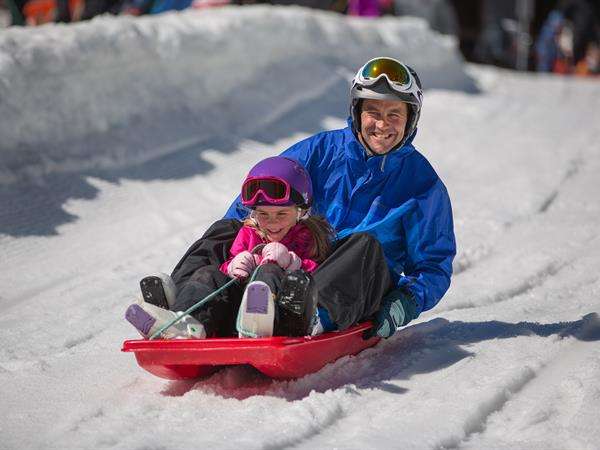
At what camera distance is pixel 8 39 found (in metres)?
6.48

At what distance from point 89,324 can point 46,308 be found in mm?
327

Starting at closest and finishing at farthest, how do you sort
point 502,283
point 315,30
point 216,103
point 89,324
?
point 89,324
point 502,283
point 216,103
point 315,30

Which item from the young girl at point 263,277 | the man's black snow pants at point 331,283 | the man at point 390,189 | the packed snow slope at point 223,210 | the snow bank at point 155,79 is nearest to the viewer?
the packed snow slope at point 223,210

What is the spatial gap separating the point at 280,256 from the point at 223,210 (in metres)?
2.88

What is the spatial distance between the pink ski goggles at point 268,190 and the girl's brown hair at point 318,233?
13 centimetres

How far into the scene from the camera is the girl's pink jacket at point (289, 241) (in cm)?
367

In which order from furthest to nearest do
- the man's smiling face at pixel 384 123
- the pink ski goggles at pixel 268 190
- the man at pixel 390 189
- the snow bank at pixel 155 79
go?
the snow bank at pixel 155 79 → the man's smiling face at pixel 384 123 → the man at pixel 390 189 → the pink ski goggles at pixel 268 190

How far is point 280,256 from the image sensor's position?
11.5 ft

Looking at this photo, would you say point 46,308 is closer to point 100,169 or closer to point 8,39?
point 100,169

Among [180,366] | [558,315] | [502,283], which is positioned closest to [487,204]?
[502,283]

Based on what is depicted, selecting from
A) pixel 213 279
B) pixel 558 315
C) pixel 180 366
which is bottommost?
pixel 558 315

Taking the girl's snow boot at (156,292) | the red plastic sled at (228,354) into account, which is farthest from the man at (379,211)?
the red plastic sled at (228,354)

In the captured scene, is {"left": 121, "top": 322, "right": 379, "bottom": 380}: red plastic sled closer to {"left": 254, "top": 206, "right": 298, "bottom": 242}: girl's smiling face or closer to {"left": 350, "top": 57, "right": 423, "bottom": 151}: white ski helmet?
{"left": 254, "top": 206, "right": 298, "bottom": 242}: girl's smiling face

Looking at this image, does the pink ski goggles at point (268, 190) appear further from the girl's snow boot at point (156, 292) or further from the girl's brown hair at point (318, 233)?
the girl's snow boot at point (156, 292)
